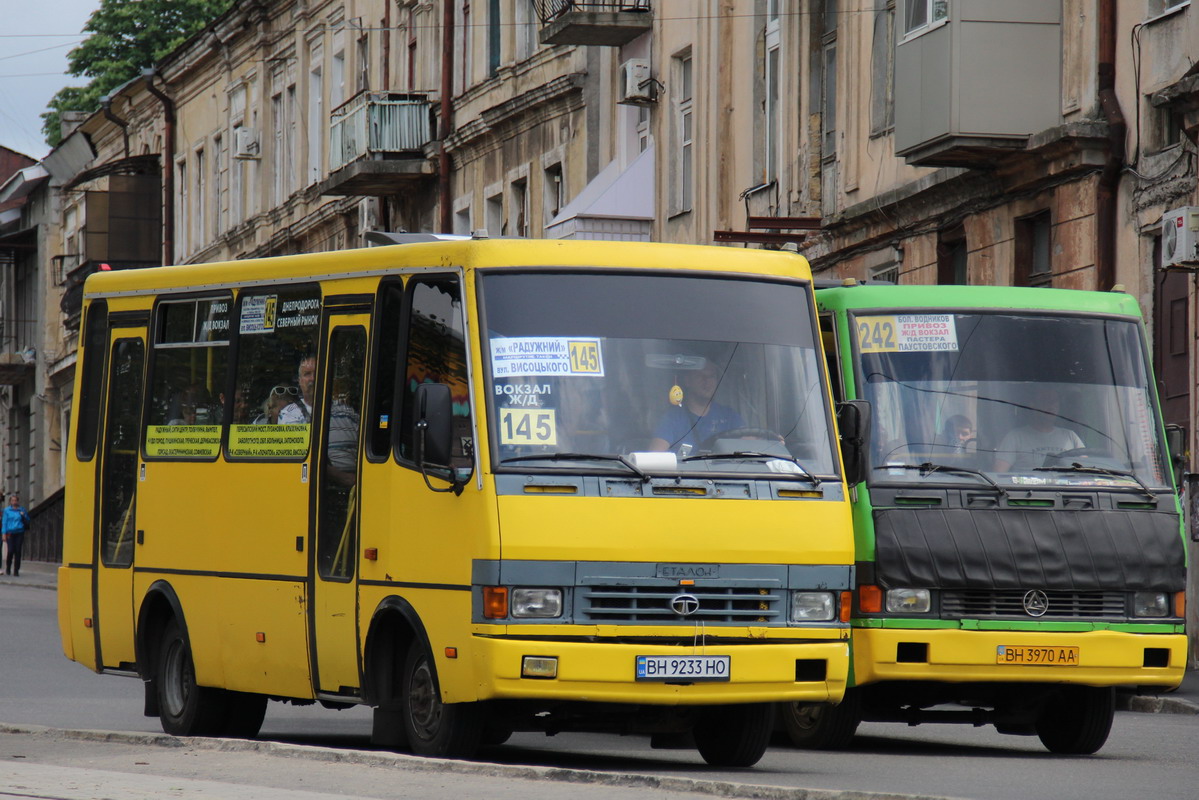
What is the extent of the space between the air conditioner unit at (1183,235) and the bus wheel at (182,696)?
10337 mm

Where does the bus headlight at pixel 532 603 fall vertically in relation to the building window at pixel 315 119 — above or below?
below

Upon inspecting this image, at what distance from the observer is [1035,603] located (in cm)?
1288

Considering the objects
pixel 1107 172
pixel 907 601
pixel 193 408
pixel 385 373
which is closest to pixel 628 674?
pixel 385 373

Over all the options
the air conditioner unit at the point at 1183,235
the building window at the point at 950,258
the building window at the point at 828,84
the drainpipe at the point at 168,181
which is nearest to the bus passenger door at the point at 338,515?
the air conditioner unit at the point at 1183,235

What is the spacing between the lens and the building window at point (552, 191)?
124ft

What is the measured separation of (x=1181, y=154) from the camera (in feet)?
70.3

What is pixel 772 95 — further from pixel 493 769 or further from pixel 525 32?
pixel 493 769

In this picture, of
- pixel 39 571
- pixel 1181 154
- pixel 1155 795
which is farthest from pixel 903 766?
pixel 39 571

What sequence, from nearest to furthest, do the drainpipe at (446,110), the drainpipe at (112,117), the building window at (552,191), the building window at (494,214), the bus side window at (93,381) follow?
the bus side window at (93,381) < the building window at (552,191) < the building window at (494,214) < the drainpipe at (446,110) < the drainpipe at (112,117)

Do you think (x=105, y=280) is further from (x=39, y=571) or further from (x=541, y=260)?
(x=39, y=571)

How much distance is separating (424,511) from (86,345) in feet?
15.7

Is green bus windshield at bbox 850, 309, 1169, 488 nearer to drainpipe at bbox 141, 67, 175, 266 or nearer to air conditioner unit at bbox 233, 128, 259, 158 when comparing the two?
air conditioner unit at bbox 233, 128, 259, 158

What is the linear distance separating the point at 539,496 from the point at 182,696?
400cm

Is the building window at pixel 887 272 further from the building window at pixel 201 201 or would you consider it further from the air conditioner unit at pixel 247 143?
the building window at pixel 201 201
